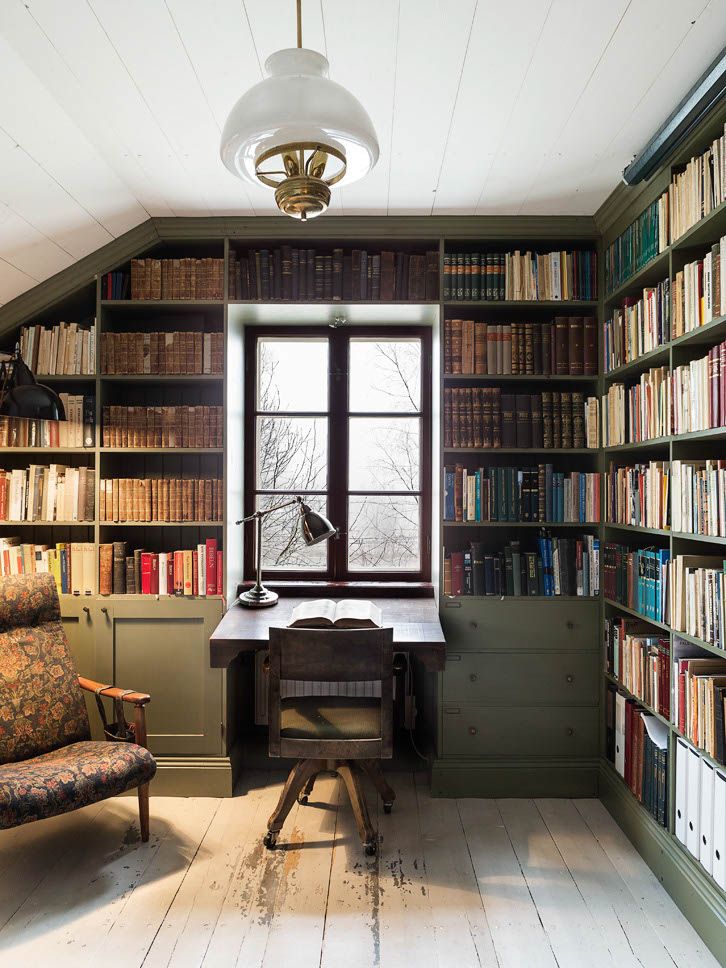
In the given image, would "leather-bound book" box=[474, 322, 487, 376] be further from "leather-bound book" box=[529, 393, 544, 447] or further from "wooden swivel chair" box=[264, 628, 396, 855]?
"wooden swivel chair" box=[264, 628, 396, 855]

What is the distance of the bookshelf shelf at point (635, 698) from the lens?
2.49m

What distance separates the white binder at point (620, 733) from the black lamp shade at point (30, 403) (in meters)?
2.75

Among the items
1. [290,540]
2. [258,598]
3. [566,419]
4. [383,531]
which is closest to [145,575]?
[258,598]

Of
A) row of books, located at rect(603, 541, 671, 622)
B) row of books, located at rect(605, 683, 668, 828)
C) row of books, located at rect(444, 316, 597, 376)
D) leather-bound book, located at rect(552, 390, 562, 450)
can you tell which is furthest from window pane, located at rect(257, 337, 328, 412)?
row of books, located at rect(605, 683, 668, 828)

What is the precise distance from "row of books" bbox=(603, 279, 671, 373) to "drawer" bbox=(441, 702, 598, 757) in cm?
164

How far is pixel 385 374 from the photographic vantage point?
12.1 ft

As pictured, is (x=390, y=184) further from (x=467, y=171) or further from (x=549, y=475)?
(x=549, y=475)

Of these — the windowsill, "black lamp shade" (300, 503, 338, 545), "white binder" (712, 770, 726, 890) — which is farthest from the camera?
the windowsill

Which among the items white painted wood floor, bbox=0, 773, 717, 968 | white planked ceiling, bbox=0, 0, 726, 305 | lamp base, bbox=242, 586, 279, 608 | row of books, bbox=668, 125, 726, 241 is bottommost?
white painted wood floor, bbox=0, 773, 717, 968

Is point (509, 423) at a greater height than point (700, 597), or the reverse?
point (509, 423)

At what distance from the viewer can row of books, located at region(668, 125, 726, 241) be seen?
6.85ft

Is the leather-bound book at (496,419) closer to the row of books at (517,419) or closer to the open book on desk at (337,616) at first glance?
the row of books at (517,419)

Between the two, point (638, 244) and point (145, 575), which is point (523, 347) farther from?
point (145, 575)

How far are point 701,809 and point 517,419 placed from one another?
175 centimetres
